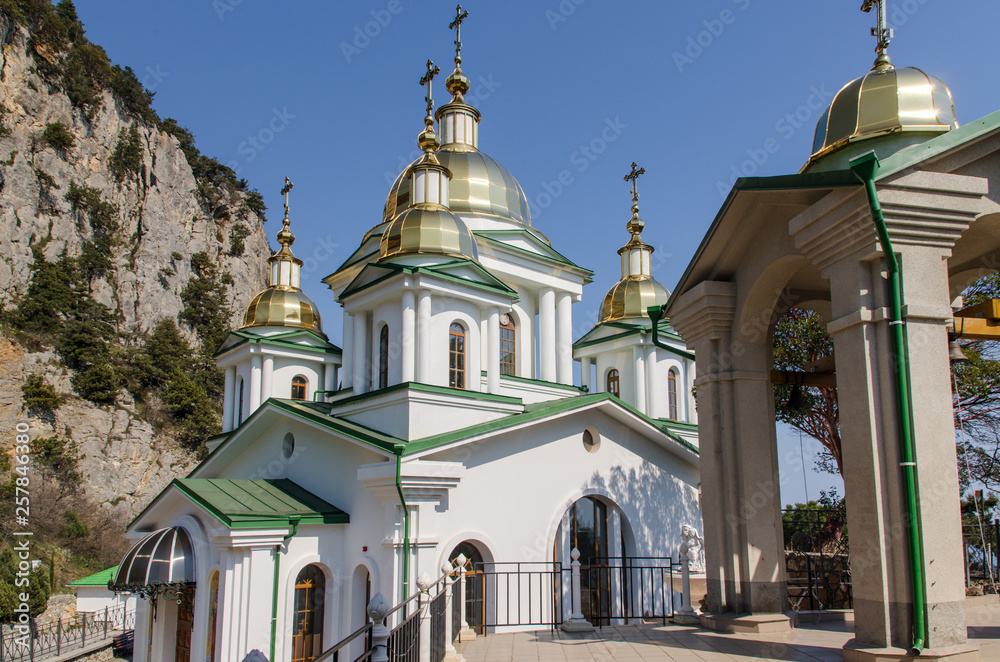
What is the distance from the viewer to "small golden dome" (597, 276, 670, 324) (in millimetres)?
22984

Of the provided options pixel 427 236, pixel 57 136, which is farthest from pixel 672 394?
pixel 57 136

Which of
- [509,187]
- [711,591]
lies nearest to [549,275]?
[509,187]

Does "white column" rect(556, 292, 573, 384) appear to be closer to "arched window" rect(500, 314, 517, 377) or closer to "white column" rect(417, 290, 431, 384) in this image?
"arched window" rect(500, 314, 517, 377)

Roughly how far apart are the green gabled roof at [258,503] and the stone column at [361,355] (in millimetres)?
2439

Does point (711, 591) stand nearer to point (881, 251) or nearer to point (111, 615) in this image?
point (881, 251)

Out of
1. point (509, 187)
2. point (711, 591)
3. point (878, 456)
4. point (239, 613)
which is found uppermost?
point (509, 187)


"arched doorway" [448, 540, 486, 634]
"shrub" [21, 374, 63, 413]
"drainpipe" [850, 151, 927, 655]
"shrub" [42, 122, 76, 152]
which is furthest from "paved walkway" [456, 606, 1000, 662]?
"shrub" [42, 122, 76, 152]

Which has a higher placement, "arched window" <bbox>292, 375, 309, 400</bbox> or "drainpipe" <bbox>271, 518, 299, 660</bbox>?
"arched window" <bbox>292, 375, 309, 400</bbox>

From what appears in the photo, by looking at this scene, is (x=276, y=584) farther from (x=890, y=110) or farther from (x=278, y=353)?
(x=890, y=110)

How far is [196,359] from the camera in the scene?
47.4 metres

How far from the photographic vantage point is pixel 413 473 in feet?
42.6

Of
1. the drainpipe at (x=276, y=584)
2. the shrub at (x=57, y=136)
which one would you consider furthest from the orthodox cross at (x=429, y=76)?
the shrub at (x=57, y=136)

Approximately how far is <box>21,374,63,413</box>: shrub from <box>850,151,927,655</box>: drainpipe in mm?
38859

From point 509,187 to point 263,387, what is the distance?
356 inches
